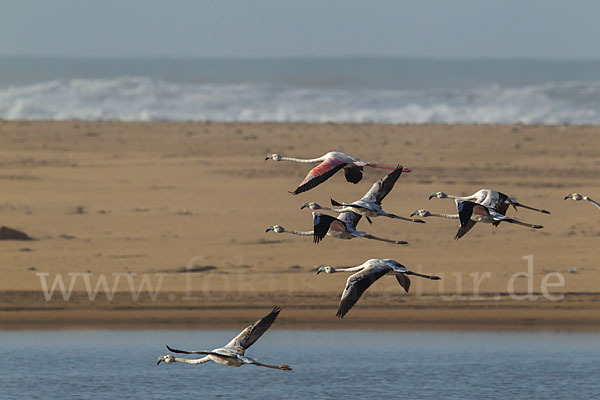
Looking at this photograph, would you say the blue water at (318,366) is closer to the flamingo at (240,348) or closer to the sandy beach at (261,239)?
the sandy beach at (261,239)

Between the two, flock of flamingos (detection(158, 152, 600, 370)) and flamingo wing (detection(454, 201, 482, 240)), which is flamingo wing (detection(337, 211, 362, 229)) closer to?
flock of flamingos (detection(158, 152, 600, 370))

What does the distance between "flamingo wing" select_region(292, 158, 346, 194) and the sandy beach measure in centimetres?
730

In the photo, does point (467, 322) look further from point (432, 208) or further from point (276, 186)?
point (276, 186)

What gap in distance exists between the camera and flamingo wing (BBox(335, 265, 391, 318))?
1127 centimetres

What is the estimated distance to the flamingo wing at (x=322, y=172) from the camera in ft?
38.0

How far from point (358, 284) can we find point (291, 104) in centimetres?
4531

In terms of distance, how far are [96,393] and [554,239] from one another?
1119cm

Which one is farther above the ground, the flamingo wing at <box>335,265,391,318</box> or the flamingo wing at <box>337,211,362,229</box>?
the flamingo wing at <box>337,211,362,229</box>

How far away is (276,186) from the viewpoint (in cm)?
2966

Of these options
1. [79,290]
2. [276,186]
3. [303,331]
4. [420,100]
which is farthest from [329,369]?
[420,100]

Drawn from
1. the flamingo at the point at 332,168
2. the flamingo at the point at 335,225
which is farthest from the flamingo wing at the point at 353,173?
the flamingo at the point at 335,225

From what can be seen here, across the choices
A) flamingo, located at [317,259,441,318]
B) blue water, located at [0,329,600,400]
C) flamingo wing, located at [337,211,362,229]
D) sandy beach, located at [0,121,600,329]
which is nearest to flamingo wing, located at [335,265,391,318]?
flamingo, located at [317,259,441,318]

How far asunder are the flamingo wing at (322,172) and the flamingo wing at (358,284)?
0.96m

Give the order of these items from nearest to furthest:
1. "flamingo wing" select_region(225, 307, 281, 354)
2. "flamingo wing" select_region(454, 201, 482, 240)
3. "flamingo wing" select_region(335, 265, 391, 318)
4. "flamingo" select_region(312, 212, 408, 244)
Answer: "flamingo wing" select_region(335, 265, 391, 318) < "flamingo wing" select_region(225, 307, 281, 354) < "flamingo wing" select_region(454, 201, 482, 240) < "flamingo" select_region(312, 212, 408, 244)
